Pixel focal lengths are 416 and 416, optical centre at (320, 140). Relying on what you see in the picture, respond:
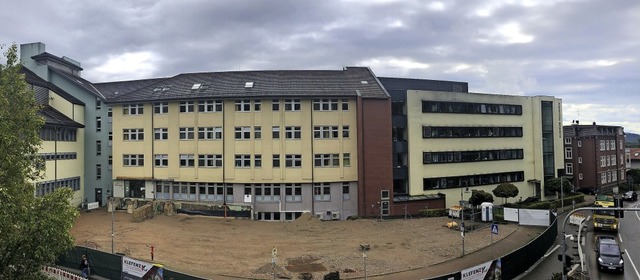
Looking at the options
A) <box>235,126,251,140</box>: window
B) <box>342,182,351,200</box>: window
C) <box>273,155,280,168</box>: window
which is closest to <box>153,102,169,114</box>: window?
<box>235,126,251,140</box>: window

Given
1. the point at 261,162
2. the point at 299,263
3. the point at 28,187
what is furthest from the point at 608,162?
the point at 28,187

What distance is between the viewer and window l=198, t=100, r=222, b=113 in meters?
44.8

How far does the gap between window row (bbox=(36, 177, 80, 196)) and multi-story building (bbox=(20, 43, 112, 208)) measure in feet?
4.31

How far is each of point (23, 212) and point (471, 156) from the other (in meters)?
47.6

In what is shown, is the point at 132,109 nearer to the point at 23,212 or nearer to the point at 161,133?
the point at 161,133

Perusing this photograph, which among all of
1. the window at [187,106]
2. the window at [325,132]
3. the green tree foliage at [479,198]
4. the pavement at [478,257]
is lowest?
the pavement at [478,257]

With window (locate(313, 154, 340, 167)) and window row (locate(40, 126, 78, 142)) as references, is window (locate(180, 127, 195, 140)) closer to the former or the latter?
window row (locate(40, 126, 78, 142))

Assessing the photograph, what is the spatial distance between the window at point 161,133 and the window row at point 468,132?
2908 centimetres

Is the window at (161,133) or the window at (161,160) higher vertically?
the window at (161,133)

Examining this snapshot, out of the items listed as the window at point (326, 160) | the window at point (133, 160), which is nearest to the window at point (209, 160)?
the window at point (133, 160)

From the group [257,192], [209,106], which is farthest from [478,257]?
[209,106]

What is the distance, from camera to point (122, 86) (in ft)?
183

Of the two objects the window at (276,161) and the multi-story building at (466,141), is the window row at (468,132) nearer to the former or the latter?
the multi-story building at (466,141)

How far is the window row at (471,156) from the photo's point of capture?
48.1m
